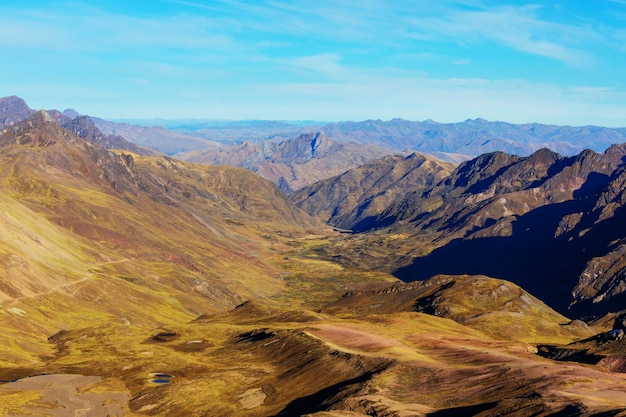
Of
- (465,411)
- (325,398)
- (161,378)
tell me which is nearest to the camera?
(465,411)

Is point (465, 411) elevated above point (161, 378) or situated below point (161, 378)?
above

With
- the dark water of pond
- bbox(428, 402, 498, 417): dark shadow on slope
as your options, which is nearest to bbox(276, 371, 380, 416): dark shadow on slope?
bbox(428, 402, 498, 417): dark shadow on slope

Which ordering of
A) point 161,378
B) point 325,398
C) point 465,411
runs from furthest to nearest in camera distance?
1. point 161,378
2. point 325,398
3. point 465,411

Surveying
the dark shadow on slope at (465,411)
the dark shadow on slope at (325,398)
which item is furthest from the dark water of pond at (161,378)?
the dark shadow on slope at (465,411)

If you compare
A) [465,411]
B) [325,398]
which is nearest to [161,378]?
[325,398]

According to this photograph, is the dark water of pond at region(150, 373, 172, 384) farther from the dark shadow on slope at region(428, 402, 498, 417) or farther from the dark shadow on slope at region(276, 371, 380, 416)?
the dark shadow on slope at region(428, 402, 498, 417)

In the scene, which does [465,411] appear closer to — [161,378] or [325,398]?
[325,398]

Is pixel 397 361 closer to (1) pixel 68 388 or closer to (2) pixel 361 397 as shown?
(2) pixel 361 397

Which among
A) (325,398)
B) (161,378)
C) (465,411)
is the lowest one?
(161,378)

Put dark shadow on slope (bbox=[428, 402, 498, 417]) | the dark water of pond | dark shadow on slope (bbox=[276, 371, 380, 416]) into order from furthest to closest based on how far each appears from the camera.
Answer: the dark water of pond → dark shadow on slope (bbox=[276, 371, 380, 416]) → dark shadow on slope (bbox=[428, 402, 498, 417])

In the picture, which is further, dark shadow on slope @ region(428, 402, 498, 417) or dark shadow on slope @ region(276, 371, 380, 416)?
dark shadow on slope @ region(276, 371, 380, 416)

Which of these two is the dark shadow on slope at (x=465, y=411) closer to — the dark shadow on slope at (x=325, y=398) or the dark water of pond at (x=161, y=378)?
the dark shadow on slope at (x=325, y=398)
